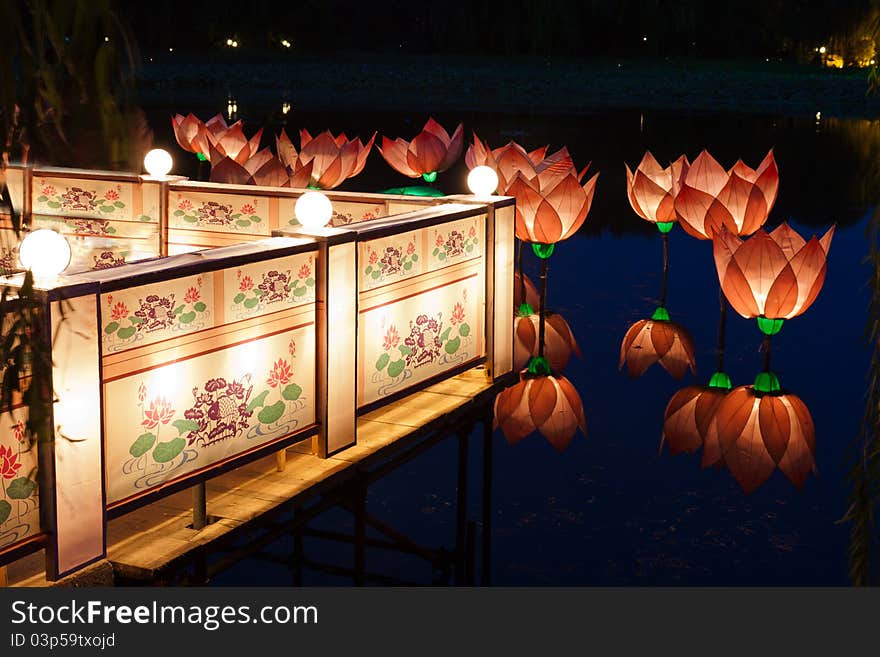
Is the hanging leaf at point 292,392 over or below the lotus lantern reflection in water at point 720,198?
below

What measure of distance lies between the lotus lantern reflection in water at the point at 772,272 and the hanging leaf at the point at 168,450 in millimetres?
3914

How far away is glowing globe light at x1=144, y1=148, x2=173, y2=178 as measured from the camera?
6.05 m

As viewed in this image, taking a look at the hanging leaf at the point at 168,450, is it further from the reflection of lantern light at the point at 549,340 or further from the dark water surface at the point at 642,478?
the reflection of lantern light at the point at 549,340

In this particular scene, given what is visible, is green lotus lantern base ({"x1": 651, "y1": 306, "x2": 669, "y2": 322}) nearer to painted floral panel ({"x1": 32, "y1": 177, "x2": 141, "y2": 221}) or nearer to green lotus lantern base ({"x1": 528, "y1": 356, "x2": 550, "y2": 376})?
green lotus lantern base ({"x1": 528, "y1": 356, "x2": 550, "y2": 376})

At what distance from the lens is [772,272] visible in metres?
7.16

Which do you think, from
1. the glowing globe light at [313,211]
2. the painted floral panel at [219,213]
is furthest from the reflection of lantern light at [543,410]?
the glowing globe light at [313,211]

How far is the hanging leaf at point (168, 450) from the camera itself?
3648 millimetres

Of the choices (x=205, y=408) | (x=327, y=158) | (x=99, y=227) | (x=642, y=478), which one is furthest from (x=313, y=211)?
(x=327, y=158)

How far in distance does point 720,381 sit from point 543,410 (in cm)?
111

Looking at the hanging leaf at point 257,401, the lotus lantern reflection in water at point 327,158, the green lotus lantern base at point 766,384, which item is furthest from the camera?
the lotus lantern reflection in water at point 327,158

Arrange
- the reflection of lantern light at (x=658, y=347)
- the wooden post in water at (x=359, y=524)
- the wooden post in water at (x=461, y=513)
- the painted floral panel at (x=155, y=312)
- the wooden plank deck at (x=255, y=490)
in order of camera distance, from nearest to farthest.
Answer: the painted floral panel at (x=155, y=312)
the wooden plank deck at (x=255, y=490)
the wooden post in water at (x=359, y=524)
the wooden post in water at (x=461, y=513)
the reflection of lantern light at (x=658, y=347)

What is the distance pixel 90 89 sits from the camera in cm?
199

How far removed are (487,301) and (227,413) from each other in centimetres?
175
